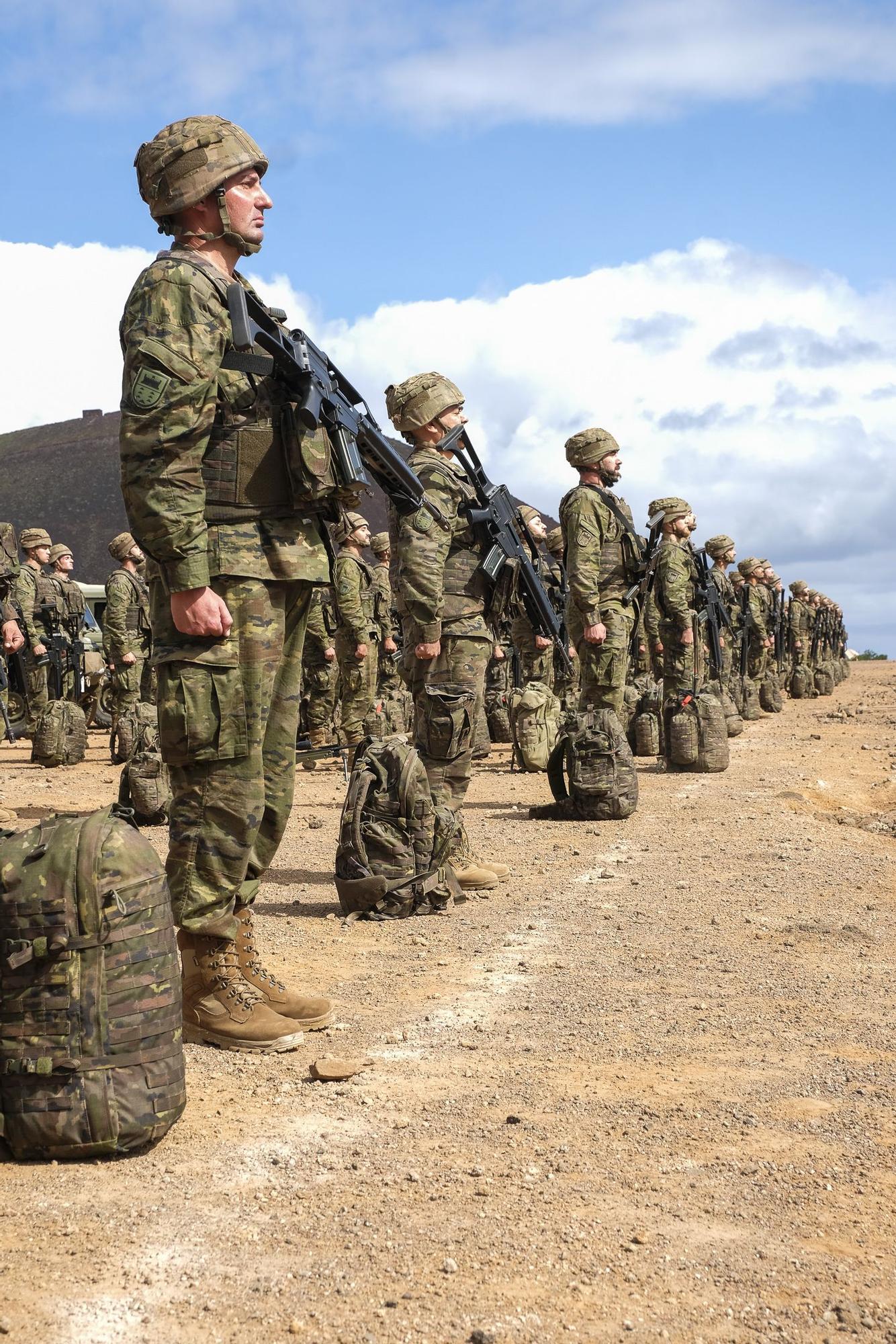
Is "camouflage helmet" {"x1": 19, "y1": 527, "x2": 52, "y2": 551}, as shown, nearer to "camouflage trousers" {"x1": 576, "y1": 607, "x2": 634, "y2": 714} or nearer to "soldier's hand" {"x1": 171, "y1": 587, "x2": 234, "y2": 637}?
"camouflage trousers" {"x1": 576, "y1": 607, "x2": 634, "y2": 714}

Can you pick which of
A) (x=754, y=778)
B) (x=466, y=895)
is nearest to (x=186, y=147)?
(x=466, y=895)

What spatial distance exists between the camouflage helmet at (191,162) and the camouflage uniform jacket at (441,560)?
2.81 metres

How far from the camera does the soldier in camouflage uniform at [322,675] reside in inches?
580

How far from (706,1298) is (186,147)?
3403 mm

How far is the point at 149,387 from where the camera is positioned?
12.7 ft

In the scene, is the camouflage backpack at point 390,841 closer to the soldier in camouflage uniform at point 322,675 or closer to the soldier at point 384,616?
the soldier in camouflage uniform at point 322,675

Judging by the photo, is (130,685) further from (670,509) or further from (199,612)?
(199,612)

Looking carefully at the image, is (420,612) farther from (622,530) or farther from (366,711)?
(366,711)

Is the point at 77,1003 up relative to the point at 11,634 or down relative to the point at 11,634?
down

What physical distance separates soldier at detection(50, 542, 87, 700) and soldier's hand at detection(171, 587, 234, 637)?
13.1 meters

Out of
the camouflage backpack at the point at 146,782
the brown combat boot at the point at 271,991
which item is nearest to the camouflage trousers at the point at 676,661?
the camouflage backpack at the point at 146,782

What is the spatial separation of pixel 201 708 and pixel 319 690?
11033 millimetres

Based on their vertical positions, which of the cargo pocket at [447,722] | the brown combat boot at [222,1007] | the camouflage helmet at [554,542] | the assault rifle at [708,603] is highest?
the camouflage helmet at [554,542]

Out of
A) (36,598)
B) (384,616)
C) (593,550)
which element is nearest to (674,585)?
(593,550)
